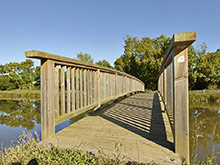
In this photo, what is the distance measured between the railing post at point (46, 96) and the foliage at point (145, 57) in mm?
17771

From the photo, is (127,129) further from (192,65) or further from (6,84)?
(6,84)

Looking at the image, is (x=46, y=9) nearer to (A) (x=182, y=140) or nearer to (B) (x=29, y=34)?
(B) (x=29, y=34)

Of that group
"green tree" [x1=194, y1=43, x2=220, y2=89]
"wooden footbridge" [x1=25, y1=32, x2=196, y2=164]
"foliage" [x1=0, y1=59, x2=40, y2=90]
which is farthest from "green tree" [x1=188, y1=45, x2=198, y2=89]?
"foliage" [x1=0, y1=59, x2=40, y2=90]

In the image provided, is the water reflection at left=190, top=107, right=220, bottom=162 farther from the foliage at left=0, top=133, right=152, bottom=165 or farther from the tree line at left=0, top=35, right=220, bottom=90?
the tree line at left=0, top=35, right=220, bottom=90

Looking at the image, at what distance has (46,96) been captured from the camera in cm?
178

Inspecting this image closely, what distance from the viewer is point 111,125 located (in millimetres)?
2395

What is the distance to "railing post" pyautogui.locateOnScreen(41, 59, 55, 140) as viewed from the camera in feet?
5.83

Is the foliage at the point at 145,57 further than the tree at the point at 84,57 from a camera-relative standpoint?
No

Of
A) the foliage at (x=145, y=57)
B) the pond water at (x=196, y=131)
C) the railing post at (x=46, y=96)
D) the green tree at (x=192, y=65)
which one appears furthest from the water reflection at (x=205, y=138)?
the foliage at (x=145, y=57)

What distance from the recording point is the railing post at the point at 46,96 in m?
1.78

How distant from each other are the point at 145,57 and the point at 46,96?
19.3 m

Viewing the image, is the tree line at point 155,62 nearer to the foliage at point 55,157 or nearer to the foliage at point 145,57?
the foliage at point 145,57

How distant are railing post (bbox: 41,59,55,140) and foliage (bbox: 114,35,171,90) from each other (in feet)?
A: 58.3

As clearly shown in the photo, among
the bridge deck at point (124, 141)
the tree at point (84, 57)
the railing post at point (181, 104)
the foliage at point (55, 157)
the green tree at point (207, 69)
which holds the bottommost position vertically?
the foliage at point (55, 157)
